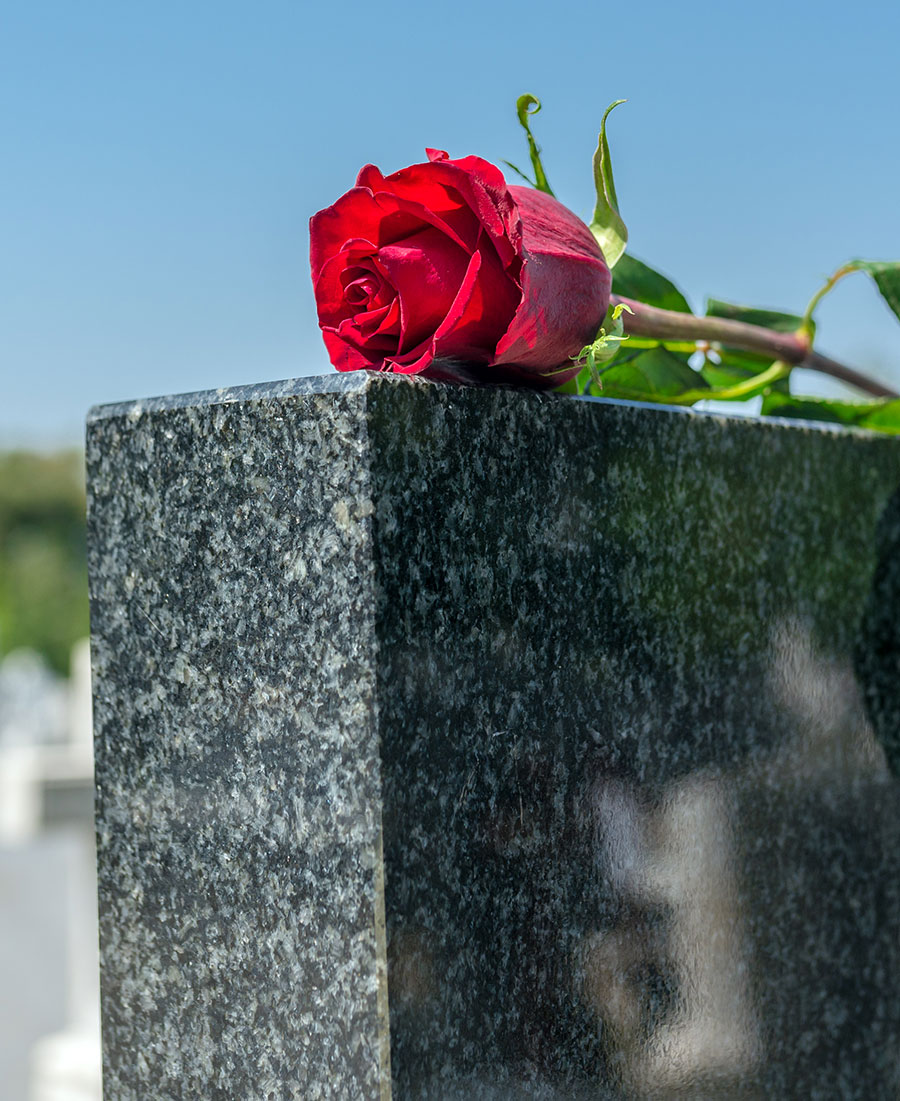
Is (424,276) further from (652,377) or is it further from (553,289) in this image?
(652,377)

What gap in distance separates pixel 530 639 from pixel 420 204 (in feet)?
1.33

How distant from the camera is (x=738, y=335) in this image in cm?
151

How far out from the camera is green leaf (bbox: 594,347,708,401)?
140 cm

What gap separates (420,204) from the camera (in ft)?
3.37

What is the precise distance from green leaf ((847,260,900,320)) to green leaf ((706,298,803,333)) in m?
0.13

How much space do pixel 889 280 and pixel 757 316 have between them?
180mm

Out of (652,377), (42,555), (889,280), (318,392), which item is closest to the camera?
(318,392)

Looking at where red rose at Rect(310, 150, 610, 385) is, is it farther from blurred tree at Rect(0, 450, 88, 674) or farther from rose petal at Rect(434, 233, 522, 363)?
blurred tree at Rect(0, 450, 88, 674)

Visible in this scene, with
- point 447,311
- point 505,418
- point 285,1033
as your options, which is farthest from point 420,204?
point 285,1033

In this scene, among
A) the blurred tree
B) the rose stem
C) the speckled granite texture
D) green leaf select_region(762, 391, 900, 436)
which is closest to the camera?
the speckled granite texture

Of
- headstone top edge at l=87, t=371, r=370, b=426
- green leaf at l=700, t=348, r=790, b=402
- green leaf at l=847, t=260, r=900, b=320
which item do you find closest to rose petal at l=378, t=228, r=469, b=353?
headstone top edge at l=87, t=371, r=370, b=426

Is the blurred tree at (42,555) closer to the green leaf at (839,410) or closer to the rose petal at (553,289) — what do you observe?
the green leaf at (839,410)

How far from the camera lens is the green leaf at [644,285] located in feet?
4.87

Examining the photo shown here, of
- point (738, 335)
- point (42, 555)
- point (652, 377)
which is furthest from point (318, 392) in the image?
point (42, 555)
